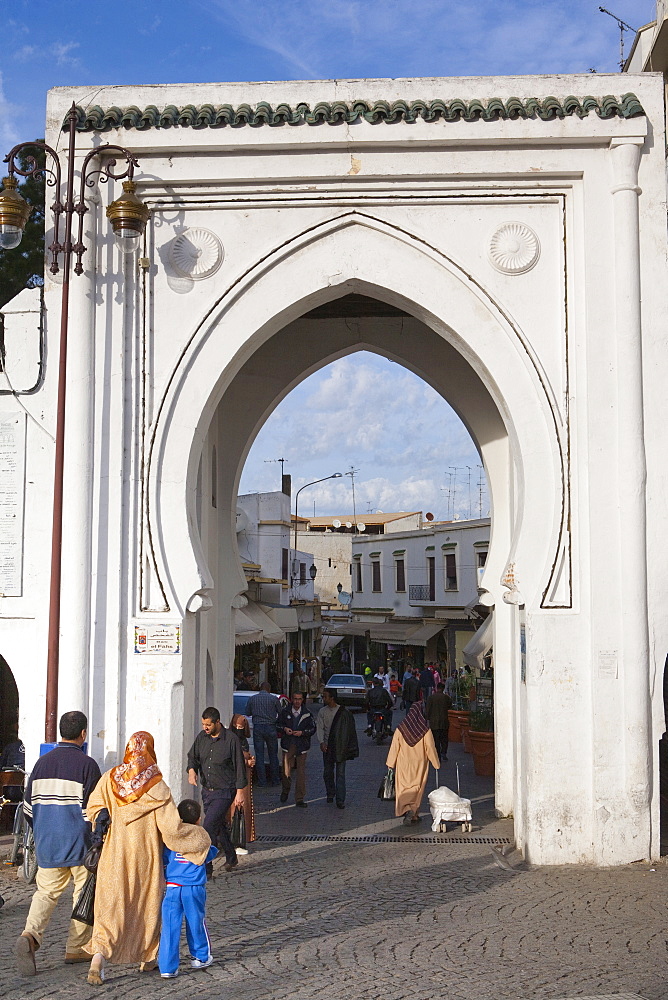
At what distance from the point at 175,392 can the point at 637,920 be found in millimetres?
5166

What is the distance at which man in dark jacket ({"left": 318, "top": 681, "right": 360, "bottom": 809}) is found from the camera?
428 inches

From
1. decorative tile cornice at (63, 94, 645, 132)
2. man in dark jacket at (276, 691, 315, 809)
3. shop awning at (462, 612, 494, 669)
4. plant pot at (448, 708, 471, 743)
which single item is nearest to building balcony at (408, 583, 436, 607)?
plant pot at (448, 708, 471, 743)

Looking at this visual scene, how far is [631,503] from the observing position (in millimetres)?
8055

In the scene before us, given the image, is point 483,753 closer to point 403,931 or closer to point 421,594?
point 403,931

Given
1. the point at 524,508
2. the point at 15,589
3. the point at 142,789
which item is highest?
the point at 524,508

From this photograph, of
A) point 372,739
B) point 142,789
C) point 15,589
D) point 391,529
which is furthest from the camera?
point 391,529

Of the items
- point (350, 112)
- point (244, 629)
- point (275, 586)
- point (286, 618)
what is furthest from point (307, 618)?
point (350, 112)

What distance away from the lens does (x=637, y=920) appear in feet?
20.9

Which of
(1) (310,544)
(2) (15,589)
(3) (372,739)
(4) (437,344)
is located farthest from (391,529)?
(2) (15,589)

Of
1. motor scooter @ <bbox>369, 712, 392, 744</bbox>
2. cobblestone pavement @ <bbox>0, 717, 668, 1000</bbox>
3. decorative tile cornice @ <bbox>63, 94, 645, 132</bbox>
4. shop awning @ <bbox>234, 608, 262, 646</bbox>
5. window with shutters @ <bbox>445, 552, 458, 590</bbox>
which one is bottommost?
motor scooter @ <bbox>369, 712, 392, 744</bbox>

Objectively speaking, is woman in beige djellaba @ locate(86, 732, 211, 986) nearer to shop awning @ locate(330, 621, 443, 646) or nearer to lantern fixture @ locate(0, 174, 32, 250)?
lantern fixture @ locate(0, 174, 32, 250)

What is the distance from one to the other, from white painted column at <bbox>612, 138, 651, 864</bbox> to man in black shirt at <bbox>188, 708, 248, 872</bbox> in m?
2.96

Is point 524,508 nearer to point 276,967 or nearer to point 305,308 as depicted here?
point 305,308

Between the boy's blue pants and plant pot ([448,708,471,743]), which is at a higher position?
the boy's blue pants
